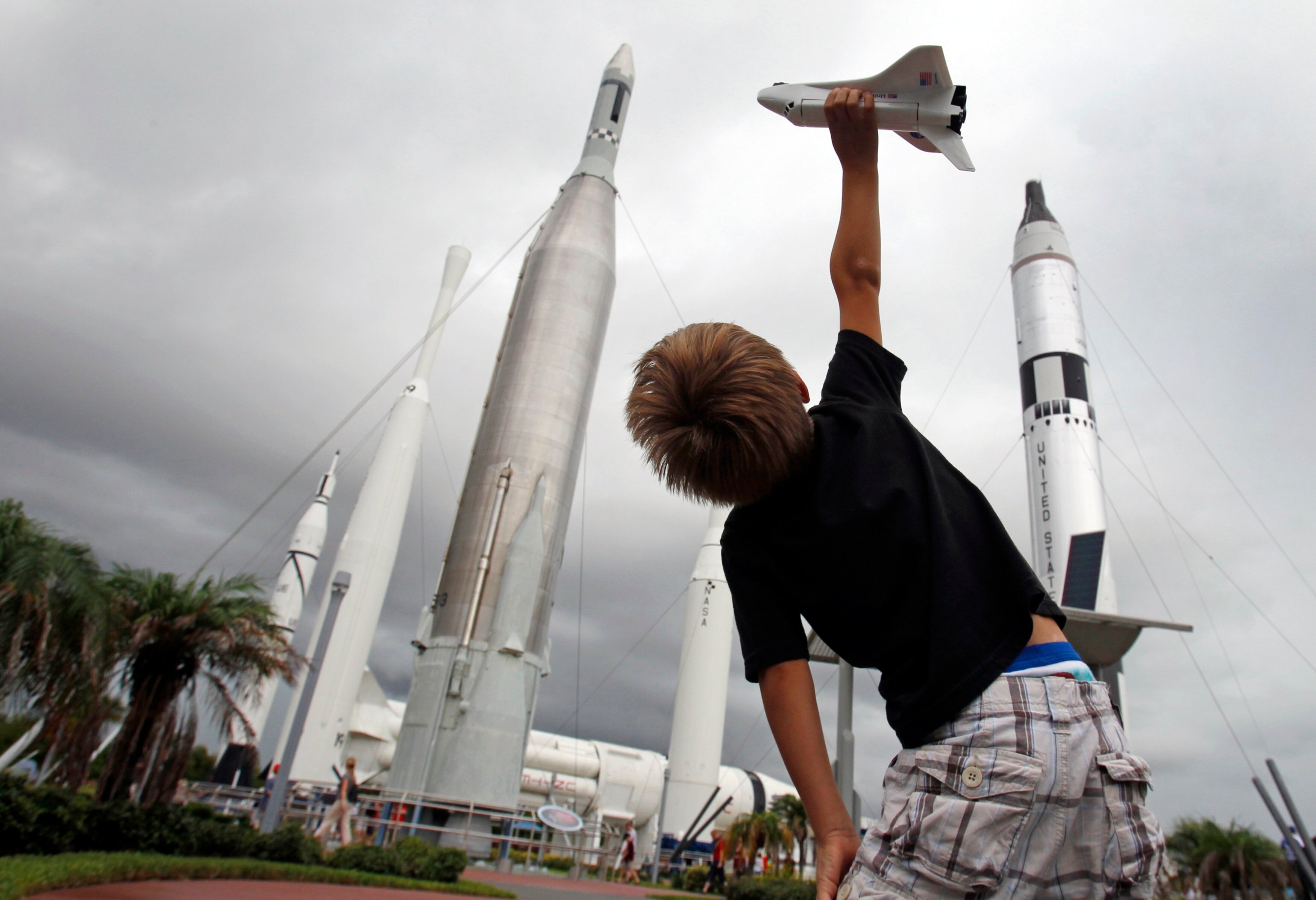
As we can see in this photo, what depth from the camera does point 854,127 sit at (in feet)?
5.77

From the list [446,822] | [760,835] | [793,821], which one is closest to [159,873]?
[446,822]

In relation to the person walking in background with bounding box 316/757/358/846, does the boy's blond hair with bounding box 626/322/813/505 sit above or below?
above

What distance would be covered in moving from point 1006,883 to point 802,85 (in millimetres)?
2083

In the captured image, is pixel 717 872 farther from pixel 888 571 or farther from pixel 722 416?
pixel 722 416

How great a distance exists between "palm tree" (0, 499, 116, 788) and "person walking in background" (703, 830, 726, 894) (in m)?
13.2

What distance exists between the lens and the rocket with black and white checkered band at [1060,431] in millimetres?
18062

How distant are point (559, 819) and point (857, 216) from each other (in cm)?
1684

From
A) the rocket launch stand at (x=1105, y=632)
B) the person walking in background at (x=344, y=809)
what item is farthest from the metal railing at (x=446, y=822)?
the rocket launch stand at (x=1105, y=632)

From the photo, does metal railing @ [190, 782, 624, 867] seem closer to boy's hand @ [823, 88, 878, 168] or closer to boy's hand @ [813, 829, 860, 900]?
boy's hand @ [813, 829, 860, 900]

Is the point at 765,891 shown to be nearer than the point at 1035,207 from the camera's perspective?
Yes

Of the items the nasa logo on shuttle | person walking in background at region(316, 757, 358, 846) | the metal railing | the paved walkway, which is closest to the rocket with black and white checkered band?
the paved walkway

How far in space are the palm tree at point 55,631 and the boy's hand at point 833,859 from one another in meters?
11.5

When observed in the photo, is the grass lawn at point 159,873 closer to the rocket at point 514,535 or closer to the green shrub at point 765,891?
the green shrub at point 765,891

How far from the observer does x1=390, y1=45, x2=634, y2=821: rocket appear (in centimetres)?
1644
